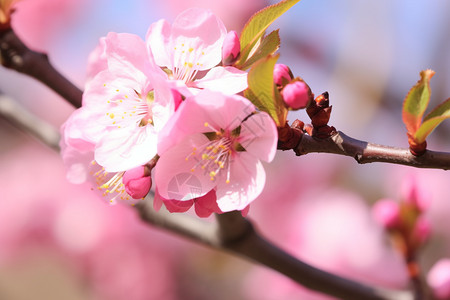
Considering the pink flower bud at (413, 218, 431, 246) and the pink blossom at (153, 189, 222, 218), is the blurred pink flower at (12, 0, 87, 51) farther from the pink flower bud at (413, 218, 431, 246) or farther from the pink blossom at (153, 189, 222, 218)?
the pink blossom at (153, 189, 222, 218)

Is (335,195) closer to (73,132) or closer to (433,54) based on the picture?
(433,54)

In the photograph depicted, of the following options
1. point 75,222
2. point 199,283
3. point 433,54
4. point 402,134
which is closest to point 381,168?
point 402,134

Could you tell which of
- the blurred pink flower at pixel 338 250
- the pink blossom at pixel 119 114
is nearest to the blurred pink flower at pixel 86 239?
the blurred pink flower at pixel 338 250

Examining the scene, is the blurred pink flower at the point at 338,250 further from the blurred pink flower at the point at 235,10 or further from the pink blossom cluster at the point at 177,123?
the pink blossom cluster at the point at 177,123

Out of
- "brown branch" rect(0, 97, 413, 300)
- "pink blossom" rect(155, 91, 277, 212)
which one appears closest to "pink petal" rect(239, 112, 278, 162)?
"pink blossom" rect(155, 91, 277, 212)

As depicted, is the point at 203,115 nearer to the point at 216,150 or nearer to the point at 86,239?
the point at 216,150

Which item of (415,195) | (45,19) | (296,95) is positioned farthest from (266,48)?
(45,19)

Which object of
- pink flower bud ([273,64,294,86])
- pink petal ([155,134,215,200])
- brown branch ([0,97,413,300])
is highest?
pink flower bud ([273,64,294,86])
